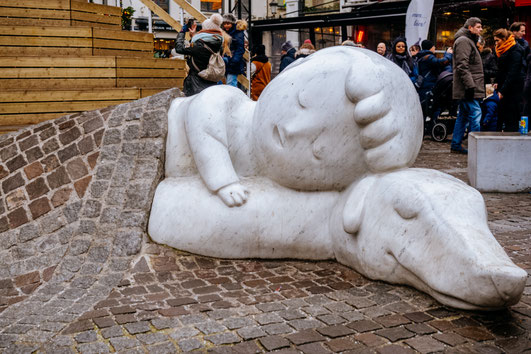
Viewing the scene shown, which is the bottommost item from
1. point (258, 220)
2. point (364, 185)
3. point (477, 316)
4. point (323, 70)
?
point (477, 316)

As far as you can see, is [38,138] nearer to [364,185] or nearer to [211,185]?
[211,185]

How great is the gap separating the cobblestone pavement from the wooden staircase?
10.1 ft

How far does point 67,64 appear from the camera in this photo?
6793 millimetres

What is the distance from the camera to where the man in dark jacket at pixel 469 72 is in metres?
8.75

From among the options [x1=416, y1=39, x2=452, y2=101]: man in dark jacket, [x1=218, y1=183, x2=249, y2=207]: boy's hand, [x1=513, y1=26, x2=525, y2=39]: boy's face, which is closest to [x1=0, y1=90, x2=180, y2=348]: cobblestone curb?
[x1=218, y1=183, x2=249, y2=207]: boy's hand

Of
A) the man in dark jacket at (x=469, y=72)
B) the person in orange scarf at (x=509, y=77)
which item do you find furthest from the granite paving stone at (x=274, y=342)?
the person in orange scarf at (x=509, y=77)

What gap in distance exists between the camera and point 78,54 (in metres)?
7.46

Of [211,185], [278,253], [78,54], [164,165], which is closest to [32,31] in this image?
[78,54]

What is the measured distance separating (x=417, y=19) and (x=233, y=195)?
8.52m

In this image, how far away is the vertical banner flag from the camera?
1138 cm

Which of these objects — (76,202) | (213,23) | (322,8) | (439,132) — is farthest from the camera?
(322,8)

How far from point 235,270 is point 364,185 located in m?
1.06

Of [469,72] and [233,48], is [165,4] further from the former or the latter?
[469,72]

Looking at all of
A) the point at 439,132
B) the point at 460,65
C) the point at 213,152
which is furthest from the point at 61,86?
the point at 439,132
